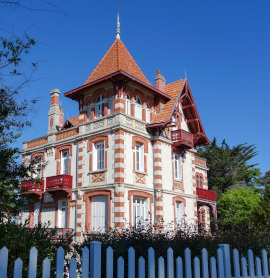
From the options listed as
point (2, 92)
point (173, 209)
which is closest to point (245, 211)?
point (173, 209)

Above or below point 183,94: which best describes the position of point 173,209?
below

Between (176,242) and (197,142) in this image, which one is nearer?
(176,242)

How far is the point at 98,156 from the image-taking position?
19531 mm

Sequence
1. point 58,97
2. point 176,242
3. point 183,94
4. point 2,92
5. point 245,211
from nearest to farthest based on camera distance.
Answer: point 2,92
point 176,242
point 183,94
point 58,97
point 245,211

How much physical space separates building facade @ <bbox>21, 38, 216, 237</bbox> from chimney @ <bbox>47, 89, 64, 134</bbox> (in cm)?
8

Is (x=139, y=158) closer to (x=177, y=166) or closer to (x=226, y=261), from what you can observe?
(x=177, y=166)

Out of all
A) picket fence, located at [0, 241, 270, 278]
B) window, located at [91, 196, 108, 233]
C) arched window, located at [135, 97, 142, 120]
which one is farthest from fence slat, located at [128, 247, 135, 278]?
arched window, located at [135, 97, 142, 120]

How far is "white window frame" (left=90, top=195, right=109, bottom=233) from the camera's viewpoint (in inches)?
714

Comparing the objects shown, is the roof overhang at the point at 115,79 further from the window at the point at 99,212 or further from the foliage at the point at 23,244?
the foliage at the point at 23,244

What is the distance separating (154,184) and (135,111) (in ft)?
15.1

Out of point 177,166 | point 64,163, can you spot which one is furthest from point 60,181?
point 177,166

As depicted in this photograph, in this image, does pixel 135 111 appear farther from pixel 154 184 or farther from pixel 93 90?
pixel 154 184

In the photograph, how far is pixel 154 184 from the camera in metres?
19.7

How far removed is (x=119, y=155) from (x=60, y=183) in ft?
14.5
